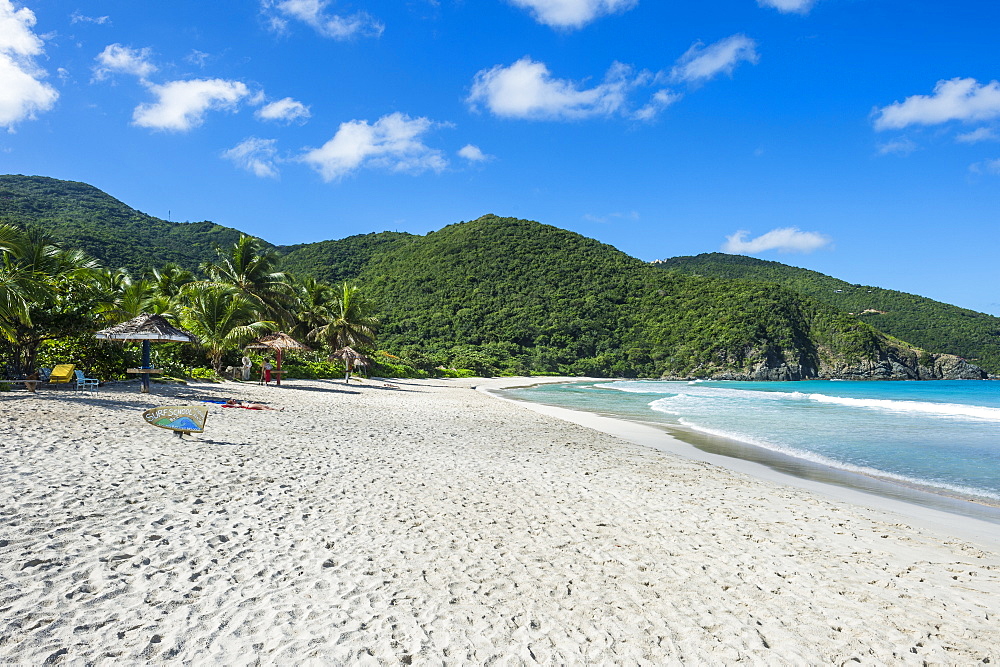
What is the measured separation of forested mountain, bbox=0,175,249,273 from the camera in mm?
50938

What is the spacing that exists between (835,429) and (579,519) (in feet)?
43.0

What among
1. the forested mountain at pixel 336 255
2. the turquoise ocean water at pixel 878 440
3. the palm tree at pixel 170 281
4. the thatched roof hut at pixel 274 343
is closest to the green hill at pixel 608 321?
the forested mountain at pixel 336 255

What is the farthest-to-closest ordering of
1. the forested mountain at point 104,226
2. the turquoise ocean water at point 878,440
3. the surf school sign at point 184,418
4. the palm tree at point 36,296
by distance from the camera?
the forested mountain at point 104,226 < the palm tree at point 36,296 < the turquoise ocean water at point 878,440 < the surf school sign at point 184,418

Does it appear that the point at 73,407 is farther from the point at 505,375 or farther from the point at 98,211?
the point at 98,211

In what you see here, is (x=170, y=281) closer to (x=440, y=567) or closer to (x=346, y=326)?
(x=346, y=326)

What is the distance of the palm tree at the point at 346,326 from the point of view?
3112 centimetres

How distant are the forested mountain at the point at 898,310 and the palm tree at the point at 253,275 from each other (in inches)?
3672

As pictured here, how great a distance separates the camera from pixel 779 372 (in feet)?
241

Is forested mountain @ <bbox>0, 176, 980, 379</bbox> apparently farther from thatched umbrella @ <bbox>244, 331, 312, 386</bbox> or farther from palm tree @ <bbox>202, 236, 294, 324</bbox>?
thatched umbrella @ <bbox>244, 331, 312, 386</bbox>

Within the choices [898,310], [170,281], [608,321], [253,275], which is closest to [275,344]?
[253,275]

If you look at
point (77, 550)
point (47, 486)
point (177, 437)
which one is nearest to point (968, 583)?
point (77, 550)

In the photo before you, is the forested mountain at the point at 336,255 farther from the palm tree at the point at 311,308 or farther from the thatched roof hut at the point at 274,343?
the thatched roof hut at the point at 274,343

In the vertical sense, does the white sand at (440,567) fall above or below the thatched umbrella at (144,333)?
below

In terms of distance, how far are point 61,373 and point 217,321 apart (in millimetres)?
9721
